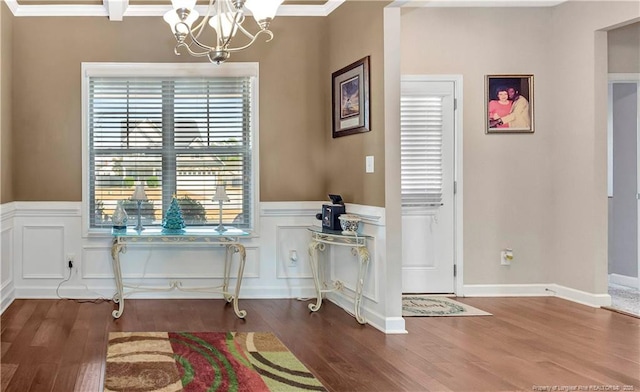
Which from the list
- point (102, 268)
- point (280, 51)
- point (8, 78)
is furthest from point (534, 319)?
point (8, 78)

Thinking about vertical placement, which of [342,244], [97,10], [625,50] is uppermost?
[97,10]

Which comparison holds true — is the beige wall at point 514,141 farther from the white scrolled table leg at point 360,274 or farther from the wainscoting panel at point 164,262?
the wainscoting panel at point 164,262

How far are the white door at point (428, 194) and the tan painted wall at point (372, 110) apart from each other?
0.72m

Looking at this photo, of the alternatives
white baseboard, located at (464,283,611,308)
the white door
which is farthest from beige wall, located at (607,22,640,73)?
white baseboard, located at (464,283,611,308)

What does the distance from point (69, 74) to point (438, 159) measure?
342 centimetres

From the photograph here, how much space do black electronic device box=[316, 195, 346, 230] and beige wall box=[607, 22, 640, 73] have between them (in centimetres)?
282

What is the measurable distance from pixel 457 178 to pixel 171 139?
2654 millimetres

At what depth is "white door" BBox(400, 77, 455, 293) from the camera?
4754 millimetres

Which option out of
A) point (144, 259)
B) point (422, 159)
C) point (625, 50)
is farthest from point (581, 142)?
point (144, 259)

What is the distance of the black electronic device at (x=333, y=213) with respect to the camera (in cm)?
404

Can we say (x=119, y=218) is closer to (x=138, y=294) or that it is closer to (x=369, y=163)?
(x=138, y=294)

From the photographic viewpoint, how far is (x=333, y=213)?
13.3ft

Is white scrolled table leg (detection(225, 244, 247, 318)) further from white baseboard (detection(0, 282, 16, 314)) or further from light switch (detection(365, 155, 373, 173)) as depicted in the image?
white baseboard (detection(0, 282, 16, 314))

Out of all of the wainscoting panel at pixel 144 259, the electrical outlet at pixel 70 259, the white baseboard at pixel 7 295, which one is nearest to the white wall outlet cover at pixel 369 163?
the wainscoting panel at pixel 144 259
